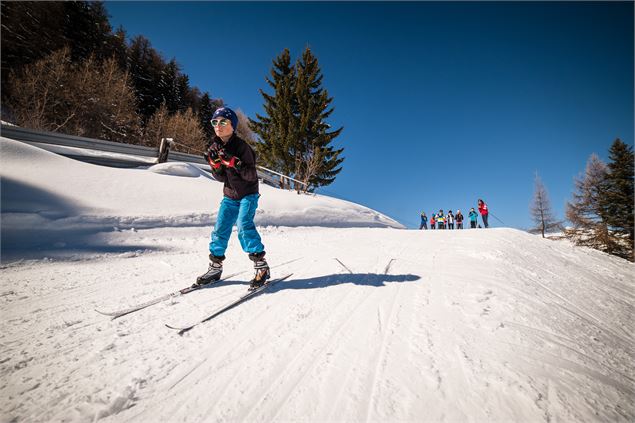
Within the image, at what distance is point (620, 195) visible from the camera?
50.8ft

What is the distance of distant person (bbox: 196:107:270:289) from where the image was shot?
2689 mm

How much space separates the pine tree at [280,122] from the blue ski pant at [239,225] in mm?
14602

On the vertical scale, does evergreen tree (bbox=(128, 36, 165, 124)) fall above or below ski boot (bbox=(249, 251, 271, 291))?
above

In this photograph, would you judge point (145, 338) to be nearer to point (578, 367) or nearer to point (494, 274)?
point (578, 367)

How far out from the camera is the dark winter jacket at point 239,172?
2.74 meters

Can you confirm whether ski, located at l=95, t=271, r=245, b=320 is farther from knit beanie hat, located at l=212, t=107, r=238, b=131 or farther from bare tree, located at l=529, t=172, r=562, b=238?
bare tree, located at l=529, t=172, r=562, b=238

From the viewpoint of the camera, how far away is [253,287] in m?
2.46

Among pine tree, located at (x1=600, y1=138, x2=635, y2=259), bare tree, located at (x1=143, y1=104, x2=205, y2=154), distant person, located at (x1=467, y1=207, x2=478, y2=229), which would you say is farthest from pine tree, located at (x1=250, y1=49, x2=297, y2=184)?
pine tree, located at (x1=600, y1=138, x2=635, y2=259)

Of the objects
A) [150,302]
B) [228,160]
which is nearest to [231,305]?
[150,302]

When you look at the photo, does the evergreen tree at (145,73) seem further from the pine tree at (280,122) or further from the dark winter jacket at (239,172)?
the dark winter jacket at (239,172)

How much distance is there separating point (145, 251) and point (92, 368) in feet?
11.0

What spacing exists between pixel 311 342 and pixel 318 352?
0.12 meters

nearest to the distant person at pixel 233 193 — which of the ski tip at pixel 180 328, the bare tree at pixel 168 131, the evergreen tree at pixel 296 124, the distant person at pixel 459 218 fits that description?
the ski tip at pixel 180 328

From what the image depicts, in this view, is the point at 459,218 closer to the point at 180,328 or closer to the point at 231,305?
the point at 231,305
